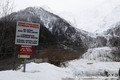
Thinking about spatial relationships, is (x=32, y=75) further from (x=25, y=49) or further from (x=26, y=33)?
(x=26, y=33)

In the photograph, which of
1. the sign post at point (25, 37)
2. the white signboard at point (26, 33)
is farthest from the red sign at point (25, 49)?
the white signboard at point (26, 33)

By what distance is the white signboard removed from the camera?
229 inches

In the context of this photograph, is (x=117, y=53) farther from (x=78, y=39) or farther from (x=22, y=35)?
(x=78, y=39)

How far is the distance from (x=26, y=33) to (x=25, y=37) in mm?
228

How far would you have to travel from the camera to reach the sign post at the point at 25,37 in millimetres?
5828

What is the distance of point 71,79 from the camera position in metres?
5.82

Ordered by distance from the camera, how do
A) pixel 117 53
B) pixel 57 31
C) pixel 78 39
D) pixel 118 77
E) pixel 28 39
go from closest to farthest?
pixel 118 77, pixel 28 39, pixel 117 53, pixel 57 31, pixel 78 39

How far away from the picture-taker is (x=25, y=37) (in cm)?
591

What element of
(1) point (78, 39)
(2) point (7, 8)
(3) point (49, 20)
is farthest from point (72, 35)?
(2) point (7, 8)

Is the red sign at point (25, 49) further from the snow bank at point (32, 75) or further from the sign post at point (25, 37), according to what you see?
the snow bank at point (32, 75)

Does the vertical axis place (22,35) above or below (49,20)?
below

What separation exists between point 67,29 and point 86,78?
131142 mm

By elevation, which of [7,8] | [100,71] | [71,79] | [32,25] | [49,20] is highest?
[49,20]

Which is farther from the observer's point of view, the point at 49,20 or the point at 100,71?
the point at 49,20
